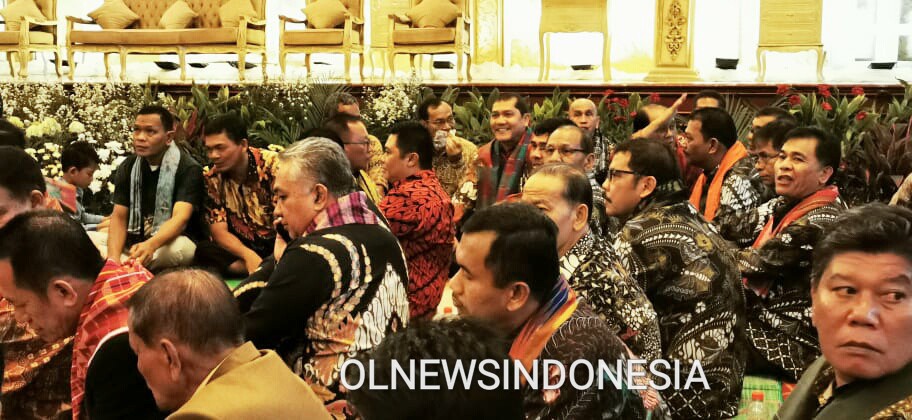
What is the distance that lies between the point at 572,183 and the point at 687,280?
1.62 feet

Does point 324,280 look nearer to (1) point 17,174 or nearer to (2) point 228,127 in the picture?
(1) point 17,174

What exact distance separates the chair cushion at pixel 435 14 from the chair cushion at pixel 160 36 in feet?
5.56

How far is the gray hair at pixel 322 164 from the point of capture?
3.03 m

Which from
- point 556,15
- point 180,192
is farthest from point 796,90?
point 180,192

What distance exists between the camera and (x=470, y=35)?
459 inches

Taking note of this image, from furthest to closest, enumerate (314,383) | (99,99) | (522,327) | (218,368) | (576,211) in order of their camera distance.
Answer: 1. (99,99)
2. (576,211)
3. (314,383)
4. (522,327)
5. (218,368)

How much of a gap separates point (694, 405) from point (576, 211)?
0.87 meters

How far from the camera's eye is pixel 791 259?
3902mm

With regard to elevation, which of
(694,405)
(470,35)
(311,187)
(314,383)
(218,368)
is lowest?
(694,405)

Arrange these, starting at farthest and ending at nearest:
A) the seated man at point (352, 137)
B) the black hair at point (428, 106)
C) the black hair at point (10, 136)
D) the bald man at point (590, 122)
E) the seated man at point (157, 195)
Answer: the black hair at point (428, 106) → the bald man at point (590, 122) → the seated man at point (157, 195) → the seated man at point (352, 137) → the black hair at point (10, 136)

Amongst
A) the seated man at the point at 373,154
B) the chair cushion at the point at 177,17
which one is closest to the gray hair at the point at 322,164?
the seated man at the point at 373,154

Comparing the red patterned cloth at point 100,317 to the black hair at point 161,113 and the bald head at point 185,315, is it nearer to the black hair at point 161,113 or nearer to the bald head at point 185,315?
the bald head at point 185,315

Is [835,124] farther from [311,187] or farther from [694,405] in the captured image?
[311,187]

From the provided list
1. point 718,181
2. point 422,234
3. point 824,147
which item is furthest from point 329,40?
point 824,147
